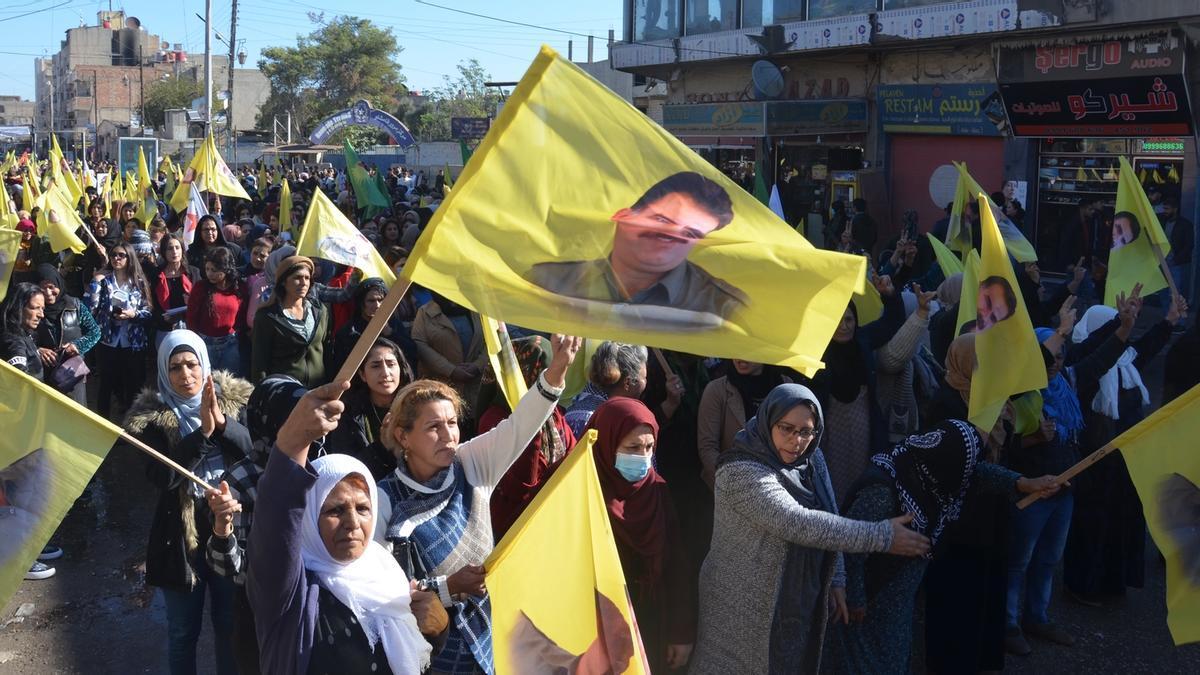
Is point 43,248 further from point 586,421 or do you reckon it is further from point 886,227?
point 886,227

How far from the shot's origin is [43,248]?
38.9ft

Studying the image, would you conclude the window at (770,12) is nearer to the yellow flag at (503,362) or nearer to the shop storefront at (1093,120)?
the shop storefront at (1093,120)

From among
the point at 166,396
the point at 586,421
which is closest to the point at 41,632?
the point at 166,396

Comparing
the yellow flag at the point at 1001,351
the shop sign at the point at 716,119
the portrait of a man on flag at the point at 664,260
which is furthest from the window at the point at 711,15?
the portrait of a man on flag at the point at 664,260

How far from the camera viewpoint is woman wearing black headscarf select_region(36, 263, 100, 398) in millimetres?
7523

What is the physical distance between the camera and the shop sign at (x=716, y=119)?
19.2m

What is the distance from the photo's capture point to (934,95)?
18156 millimetres

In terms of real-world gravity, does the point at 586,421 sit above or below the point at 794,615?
above

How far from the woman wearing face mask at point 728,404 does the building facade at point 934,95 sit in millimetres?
10032

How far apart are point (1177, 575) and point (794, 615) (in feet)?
3.87

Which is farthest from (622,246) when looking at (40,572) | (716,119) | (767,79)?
(767,79)

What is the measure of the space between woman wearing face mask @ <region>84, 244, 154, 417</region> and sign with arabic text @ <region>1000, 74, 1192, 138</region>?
1211 centimetres

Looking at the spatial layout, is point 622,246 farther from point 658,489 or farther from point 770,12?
point 770,12

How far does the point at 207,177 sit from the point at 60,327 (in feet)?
23.5
